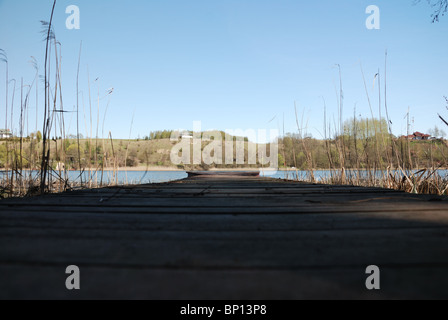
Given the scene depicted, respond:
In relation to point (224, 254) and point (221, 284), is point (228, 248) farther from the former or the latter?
point (221, 284)

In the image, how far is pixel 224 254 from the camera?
1.67ft

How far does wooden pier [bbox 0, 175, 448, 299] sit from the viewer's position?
0.37m

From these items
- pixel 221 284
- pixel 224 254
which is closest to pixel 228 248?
Result: pixel 224 254

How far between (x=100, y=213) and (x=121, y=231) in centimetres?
29

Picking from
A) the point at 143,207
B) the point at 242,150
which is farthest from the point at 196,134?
the point at 143,207

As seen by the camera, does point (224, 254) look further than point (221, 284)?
Yes

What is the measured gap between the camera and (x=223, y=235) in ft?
2.13

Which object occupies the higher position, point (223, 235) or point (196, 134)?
point (196, 134)

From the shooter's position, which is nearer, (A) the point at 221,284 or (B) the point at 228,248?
(A) the point at 221,284

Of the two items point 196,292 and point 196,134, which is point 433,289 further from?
point 196,134

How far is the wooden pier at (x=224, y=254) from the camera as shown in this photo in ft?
1.21

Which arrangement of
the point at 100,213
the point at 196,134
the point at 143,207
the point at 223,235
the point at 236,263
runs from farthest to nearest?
the point at 196,134 → the point at 143,207 → the point at 100,213 → the point at 223,235 → the point at 236,263

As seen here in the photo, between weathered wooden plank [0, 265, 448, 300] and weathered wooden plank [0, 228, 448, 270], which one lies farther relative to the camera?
weathered wooden plank [0, 228, 448, 270]

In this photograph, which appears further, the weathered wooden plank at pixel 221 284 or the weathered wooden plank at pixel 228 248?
the weathered wooden plank at pixel 228 248
